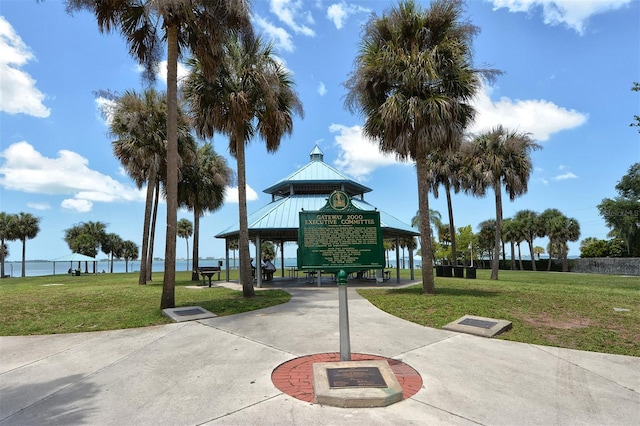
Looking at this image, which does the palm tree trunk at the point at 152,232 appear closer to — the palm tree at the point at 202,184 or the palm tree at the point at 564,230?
the palm tree at the point at 202,184

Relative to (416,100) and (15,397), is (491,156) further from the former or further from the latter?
(15,397)

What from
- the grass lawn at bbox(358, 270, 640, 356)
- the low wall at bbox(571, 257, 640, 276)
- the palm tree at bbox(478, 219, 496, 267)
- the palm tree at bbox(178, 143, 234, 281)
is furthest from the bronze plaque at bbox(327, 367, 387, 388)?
the palm tree at bbox(478, 219, 496, 267)

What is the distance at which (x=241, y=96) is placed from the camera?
13.3 metres

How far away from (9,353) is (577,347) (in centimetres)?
1007

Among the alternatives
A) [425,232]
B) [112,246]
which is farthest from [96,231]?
[425,232]

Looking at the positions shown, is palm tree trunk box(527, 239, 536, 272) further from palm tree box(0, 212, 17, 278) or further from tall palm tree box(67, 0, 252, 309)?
palm tree box(0, 212, 17, 278)

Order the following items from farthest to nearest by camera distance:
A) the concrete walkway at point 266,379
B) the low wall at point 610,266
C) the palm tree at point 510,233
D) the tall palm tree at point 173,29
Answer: the palm tree at point 510,233 → the low wall at point 610,266 → the tall palm tree at point 173,29 → the concrete walkway at point 266,379

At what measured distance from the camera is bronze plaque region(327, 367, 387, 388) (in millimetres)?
4660

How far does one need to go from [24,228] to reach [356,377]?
5762cm

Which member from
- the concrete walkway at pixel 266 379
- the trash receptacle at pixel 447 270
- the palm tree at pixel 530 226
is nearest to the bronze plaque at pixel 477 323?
the concrete walkway at pixel 266 379

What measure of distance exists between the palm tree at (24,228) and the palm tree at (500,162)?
5283cm

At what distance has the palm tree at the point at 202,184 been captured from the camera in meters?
24.4

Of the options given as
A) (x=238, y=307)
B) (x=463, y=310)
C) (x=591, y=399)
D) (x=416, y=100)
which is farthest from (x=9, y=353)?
(x=416, y=100)

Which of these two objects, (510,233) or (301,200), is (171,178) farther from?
(510,233)
